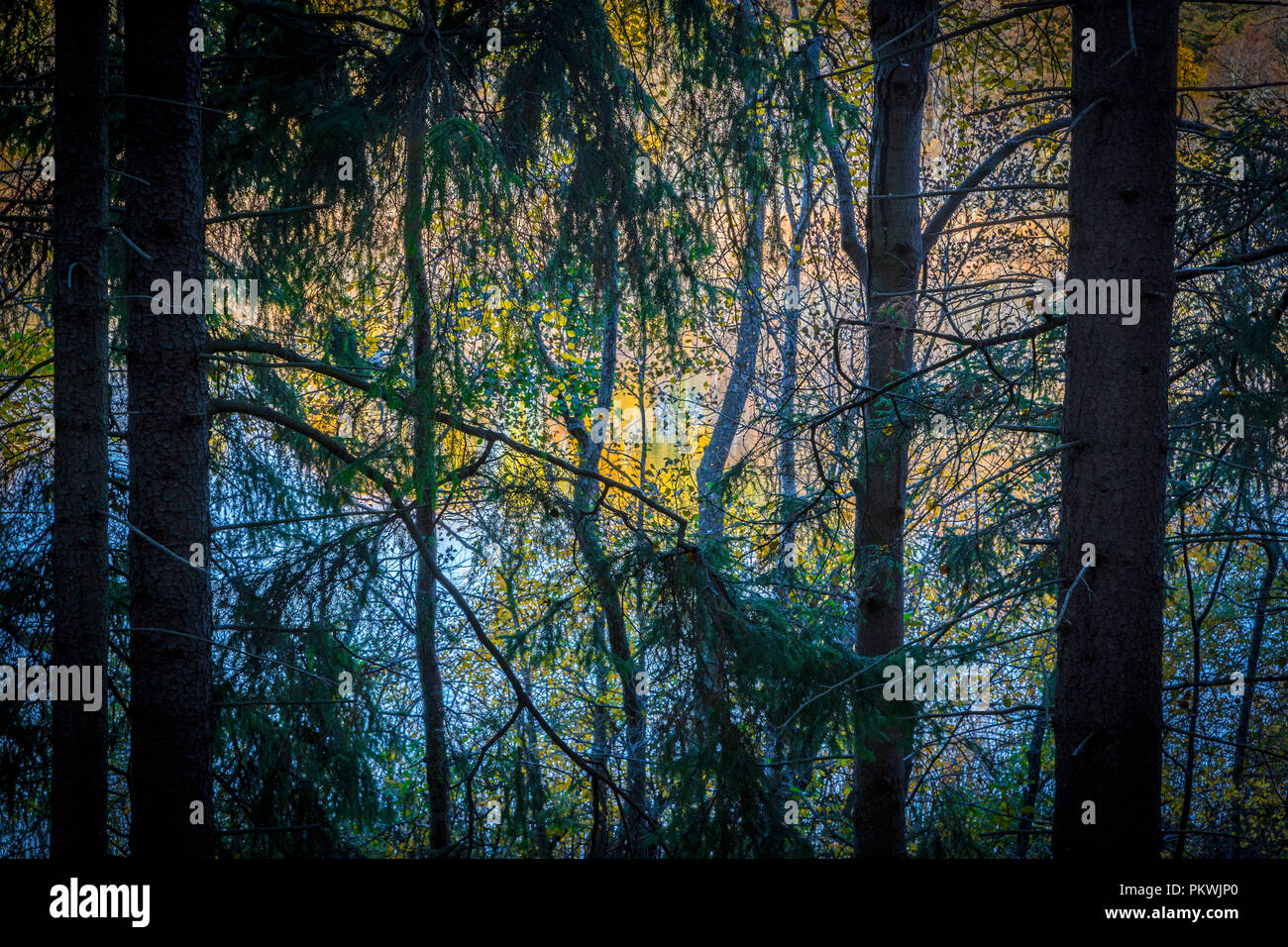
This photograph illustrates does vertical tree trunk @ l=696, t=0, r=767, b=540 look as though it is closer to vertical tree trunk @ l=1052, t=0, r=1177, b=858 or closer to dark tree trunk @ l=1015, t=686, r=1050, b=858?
vertical tree trunk @ l=1052, t=0, r=1177, b=858

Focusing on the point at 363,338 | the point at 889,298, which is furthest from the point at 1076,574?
the point at 363,338

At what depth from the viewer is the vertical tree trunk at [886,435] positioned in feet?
19.2

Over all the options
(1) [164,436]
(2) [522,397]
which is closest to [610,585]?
(2) [522,397]

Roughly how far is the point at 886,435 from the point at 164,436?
4186 millimetres

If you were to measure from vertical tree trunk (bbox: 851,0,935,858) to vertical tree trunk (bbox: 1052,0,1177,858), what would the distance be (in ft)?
6.70

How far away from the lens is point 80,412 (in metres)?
3.81

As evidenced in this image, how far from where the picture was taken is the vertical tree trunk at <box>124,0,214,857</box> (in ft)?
13.8

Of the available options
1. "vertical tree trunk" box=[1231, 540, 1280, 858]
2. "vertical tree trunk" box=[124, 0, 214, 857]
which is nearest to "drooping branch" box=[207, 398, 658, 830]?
"vertical tree trunk" box=[124, 0, 214, 857]

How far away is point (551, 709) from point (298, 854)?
592 cm

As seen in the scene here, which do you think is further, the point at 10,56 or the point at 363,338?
the point at 363,338

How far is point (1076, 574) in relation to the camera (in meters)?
3.73

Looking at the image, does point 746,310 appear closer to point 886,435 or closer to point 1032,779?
point 886,435
